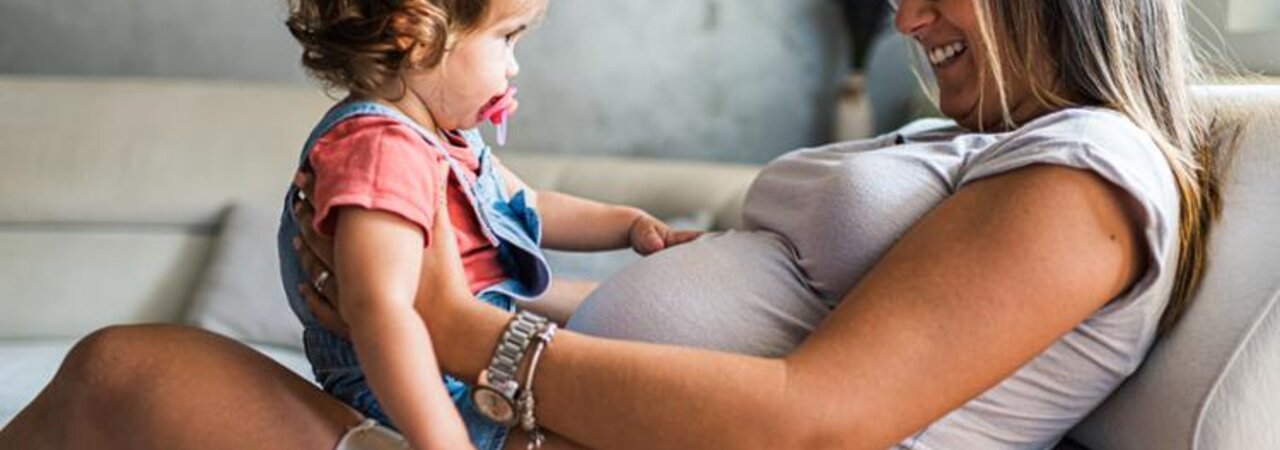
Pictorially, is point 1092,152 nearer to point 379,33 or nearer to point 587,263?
point 379,33

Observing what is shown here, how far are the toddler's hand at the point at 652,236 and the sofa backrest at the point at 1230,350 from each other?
0.46 m

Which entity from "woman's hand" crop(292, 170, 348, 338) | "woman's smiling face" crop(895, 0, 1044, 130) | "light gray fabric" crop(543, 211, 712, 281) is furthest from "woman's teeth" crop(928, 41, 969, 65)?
"light gray fabric" crop(543, 211, 712, 281)

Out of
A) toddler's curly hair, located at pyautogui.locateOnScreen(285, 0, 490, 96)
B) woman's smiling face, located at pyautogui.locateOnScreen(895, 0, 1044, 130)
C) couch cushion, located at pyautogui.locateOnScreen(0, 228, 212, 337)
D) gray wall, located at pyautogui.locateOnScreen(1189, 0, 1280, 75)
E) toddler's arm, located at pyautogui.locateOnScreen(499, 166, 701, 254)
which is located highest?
toddler's curly hair, located at pyautogui.locateOnScreen(285, 0, 490, 96)

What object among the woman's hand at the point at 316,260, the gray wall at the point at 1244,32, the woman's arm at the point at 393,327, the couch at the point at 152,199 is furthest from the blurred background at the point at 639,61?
the woman's arm at the point at 393,327

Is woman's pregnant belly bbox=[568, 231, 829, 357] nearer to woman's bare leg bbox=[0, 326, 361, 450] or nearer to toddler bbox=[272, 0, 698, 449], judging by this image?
toddler bbox=[272, 0, 698, 449]

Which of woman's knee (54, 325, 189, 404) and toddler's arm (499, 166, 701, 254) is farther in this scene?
toddler's arm (499, 166, 701, 254)

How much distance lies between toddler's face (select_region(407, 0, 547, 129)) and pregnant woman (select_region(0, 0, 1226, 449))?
130mm

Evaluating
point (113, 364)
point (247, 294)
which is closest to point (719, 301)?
point (113, 364)

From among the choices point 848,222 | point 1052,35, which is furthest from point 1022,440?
point 1052,35

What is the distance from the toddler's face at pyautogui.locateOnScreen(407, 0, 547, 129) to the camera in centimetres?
115

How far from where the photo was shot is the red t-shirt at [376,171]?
1042 mm

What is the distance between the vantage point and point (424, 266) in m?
1.11

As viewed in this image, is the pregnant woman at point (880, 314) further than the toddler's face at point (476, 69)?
No

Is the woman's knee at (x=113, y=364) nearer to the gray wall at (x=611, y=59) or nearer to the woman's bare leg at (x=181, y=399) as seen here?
the woman's bare leg at (x=181, y=399)
